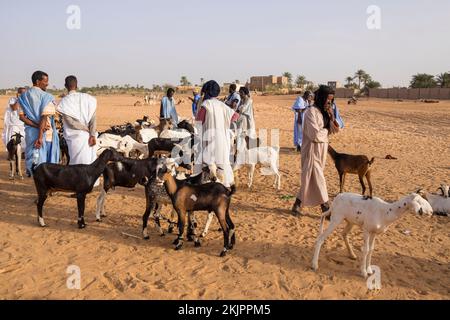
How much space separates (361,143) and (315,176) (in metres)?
11.5

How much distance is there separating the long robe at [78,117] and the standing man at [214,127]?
2.38m

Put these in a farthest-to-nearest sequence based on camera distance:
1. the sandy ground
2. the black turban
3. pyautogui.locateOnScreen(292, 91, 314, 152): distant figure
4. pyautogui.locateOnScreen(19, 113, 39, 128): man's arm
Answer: pyautogui.locateOnScreen(292, 91, 314, 152): distant figure < pyautogui.locateOnScreen(19, 113, 39, 128): man's arm < the black turban < the sandy ground

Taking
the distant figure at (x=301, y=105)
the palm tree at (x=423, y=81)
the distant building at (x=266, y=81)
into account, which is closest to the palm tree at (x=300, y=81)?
the distant building at (x=266, y=81)

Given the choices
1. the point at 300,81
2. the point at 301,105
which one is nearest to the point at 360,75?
the point at 300,81

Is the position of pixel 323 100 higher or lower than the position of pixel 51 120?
higher

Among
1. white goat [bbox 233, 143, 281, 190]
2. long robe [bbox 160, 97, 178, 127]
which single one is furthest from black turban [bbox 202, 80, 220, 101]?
long robe [bbox 160, 97, 178, 127]

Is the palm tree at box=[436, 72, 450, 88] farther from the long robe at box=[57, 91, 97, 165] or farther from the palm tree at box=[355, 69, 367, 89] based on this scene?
the long robe at box=[57, 91, 97, 165]

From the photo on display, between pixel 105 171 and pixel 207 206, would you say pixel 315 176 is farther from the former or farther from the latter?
→ pixel 105 171

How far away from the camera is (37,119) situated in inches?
287

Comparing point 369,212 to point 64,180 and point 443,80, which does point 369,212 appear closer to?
point 64,180

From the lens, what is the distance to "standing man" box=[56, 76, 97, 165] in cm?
723

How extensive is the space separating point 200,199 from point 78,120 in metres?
3.35

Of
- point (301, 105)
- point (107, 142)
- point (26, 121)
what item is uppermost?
point (301, 105)

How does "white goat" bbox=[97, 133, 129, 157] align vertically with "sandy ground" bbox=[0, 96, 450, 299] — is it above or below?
above
